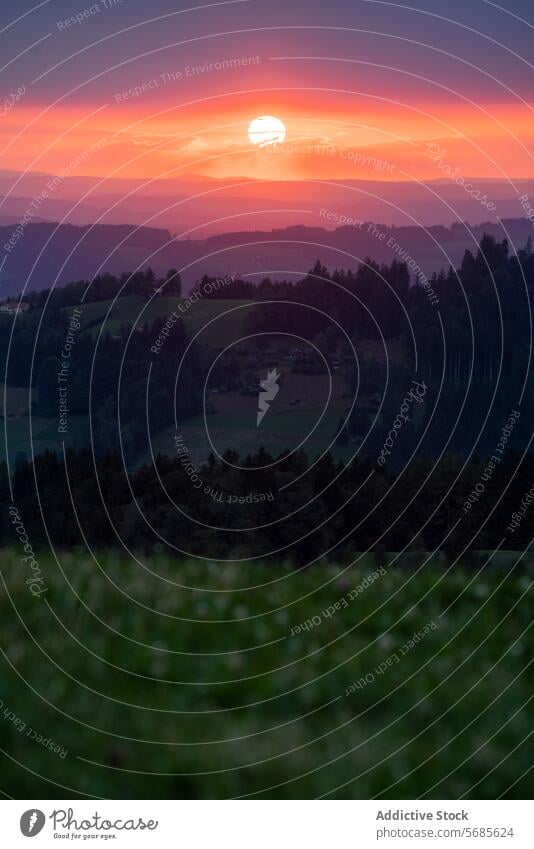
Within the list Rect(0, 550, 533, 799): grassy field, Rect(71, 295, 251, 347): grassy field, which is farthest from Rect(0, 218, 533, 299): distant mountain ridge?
Rect(0, 550, 533, 799): grassy field

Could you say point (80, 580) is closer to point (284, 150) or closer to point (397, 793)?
point (397, 793)

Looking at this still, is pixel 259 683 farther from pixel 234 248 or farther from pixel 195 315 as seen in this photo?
pixel 195 315

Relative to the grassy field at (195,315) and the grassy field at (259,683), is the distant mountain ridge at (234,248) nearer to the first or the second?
the grassy field at (195,315)

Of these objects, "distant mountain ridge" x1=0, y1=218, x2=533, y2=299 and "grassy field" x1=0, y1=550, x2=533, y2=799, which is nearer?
"grassy field" x1=0, y1=550, x2=533, y2=799

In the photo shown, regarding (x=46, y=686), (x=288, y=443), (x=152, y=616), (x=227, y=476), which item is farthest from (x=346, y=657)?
(x=288, y=443)

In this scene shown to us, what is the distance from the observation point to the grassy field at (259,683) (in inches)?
225

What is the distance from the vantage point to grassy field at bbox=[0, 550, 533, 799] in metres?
5.71

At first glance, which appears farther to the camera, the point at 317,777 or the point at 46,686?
the point at 46,686

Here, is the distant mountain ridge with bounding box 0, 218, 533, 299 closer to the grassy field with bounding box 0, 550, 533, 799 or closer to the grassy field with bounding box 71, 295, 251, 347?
the grassy field with bounding box 71, 295, 251, 347

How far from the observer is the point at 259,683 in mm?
6812

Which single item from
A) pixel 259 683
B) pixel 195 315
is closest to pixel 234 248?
pixel 259 683

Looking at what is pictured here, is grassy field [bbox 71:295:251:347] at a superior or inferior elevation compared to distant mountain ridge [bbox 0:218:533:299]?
superior

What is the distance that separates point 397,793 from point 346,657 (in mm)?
1602

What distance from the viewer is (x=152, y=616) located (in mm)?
7891
